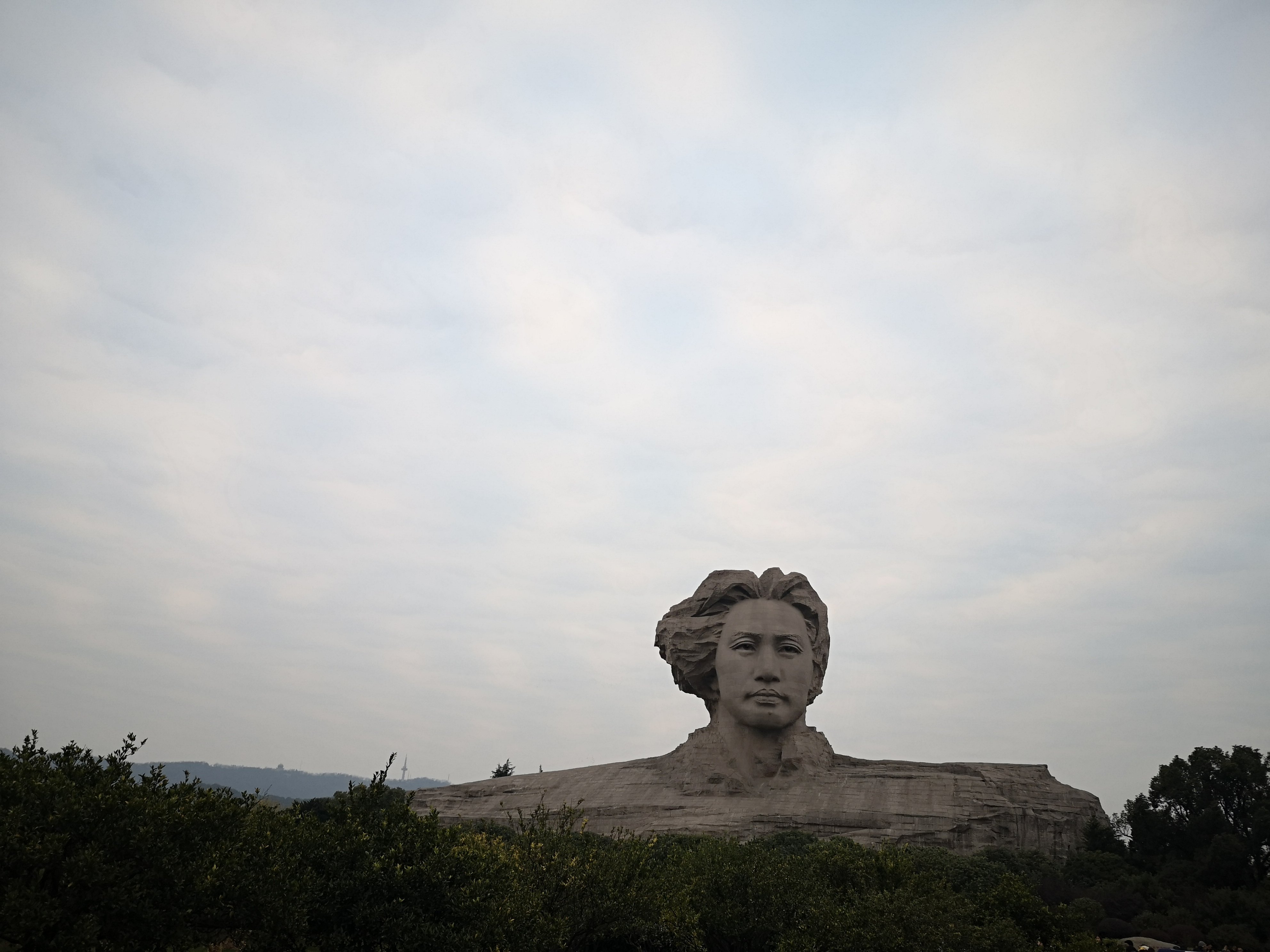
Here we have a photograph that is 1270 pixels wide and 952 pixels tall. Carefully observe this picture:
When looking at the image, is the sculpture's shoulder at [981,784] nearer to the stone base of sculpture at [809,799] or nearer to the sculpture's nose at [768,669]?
the stone base of sculpture at [809,799]

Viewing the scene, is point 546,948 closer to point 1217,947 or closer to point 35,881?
point 35,881

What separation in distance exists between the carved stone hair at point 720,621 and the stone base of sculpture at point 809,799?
1.69 m

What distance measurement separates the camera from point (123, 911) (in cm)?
1002

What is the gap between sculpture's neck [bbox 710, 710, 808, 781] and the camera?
29969 mm

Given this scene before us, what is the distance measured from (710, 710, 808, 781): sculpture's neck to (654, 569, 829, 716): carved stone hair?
1583mm

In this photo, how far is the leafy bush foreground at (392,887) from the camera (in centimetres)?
1004

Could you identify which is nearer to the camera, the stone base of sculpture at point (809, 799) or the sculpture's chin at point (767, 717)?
the stone base of sculpture at point (809, 799)

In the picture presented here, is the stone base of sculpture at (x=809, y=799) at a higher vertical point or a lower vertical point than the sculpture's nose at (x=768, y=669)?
lower

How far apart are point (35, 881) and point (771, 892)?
11.4 meters

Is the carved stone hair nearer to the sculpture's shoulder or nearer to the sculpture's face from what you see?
the sculpture's face

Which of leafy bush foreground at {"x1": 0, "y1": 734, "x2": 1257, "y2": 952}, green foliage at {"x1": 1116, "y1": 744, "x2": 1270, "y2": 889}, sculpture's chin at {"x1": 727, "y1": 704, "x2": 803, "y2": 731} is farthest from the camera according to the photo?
sculpture's chin at {"x1": 727, "y1": 704, "x2": 803, "y2": 731}

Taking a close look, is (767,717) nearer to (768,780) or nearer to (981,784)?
(768,780)

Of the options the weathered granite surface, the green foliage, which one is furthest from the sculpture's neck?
the green foliage

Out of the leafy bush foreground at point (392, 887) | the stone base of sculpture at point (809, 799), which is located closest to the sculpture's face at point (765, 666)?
the stone base of sculpture at point (809, 799)
